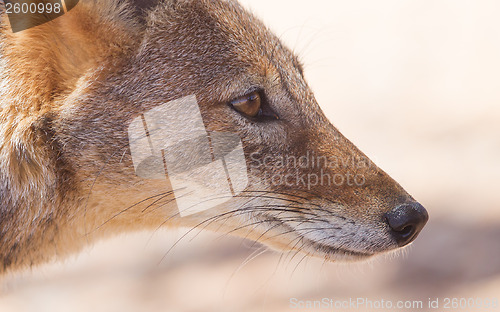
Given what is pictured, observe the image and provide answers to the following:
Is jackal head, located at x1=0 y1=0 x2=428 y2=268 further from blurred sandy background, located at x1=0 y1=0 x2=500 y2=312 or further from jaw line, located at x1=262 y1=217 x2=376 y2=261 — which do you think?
blurred sandy background, located at x1=0 y1=0 x2=500 y2=312

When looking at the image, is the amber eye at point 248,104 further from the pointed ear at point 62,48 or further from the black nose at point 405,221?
the black nose at point 405,221

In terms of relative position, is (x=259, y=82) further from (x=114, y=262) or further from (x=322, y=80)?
(x=322, y=80)

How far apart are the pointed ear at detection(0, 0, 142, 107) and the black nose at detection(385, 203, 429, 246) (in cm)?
166

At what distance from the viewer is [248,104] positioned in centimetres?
324

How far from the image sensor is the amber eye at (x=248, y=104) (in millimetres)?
3212

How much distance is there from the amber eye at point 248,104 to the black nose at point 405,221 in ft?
2.94

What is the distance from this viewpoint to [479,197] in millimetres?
6160

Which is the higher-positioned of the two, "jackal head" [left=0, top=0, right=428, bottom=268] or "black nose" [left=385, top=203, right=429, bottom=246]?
"jackal head" [left=0, top=0, right=428, bottom=268]

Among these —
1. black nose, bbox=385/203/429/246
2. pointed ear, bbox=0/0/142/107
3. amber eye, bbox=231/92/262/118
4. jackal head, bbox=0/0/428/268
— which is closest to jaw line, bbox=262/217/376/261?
jackal head, bbox=0/0/428/268

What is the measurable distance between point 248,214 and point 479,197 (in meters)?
3.70

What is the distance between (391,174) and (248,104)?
3.83 metres

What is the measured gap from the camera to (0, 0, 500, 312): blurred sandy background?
5.50 m

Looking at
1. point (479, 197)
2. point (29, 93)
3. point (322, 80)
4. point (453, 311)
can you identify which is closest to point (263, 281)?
point (453, 311)

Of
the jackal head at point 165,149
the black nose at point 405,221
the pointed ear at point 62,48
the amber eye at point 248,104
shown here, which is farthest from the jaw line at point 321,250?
the pointed ear at point 62,48
